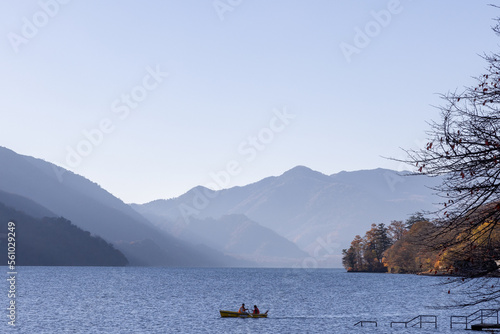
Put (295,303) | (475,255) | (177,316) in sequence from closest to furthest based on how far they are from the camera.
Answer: (475,255) < (177,316) < (295,303)

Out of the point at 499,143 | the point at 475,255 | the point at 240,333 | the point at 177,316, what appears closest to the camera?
the point at 499,143

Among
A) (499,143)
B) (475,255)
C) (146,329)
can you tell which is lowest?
(146,329)

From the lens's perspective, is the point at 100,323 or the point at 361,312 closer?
the point at 100,323

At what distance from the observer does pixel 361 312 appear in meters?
106

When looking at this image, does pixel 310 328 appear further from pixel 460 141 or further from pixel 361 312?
pixel 460 141

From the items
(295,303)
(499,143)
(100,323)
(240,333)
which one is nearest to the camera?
(499,143)

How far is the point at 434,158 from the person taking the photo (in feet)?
48.8

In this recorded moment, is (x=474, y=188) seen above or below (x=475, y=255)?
above

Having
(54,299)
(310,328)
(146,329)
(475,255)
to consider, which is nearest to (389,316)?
(310,328)

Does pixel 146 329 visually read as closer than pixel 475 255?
No

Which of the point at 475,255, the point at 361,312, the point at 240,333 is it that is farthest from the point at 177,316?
the point at 475,255

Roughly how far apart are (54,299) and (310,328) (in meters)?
71.6

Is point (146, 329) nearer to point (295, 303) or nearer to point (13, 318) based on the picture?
point (13, 318)

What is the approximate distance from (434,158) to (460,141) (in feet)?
2.44
